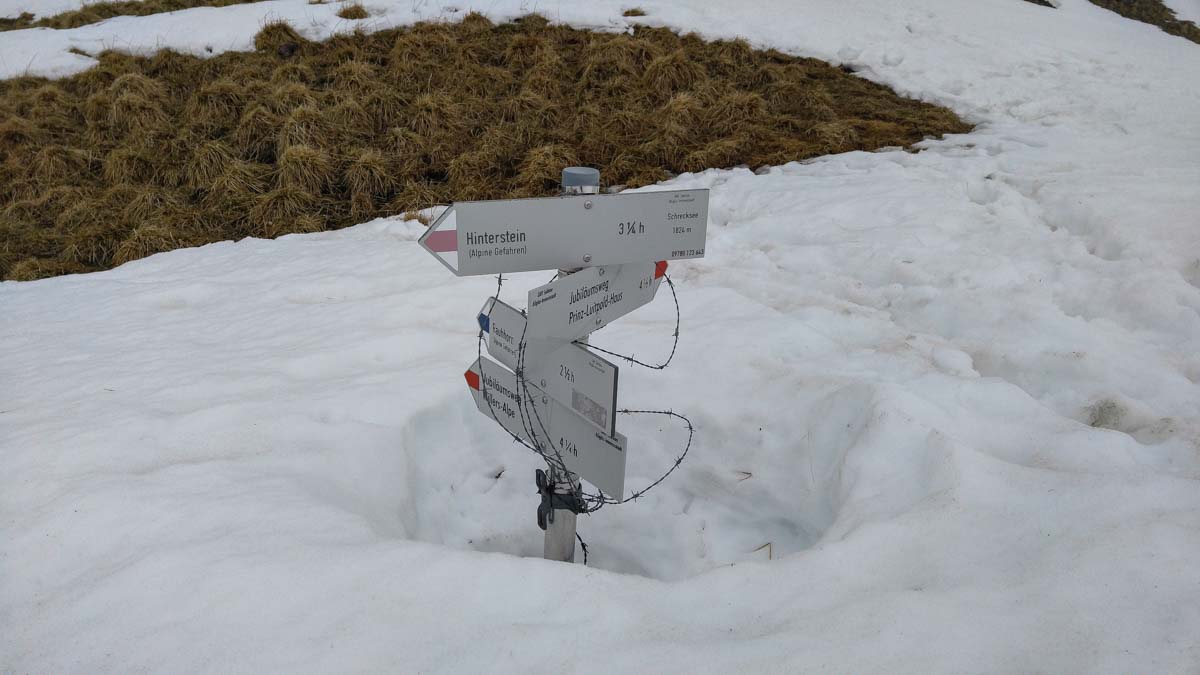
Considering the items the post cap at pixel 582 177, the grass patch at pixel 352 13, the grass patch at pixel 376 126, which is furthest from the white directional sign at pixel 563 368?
the grass patch at pixel 352 13

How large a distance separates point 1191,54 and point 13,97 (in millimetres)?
17079

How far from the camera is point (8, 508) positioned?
3.03 meters

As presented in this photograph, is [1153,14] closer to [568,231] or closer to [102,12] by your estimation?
[568,231]

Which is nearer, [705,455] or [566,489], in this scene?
[566,489]

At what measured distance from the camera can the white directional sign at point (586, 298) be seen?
2.44 meters

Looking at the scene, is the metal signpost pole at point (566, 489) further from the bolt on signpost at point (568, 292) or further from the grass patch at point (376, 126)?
the grass patch at point (376, 126)

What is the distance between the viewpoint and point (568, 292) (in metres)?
2.49

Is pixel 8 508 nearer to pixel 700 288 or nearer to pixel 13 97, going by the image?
pixel 700 288

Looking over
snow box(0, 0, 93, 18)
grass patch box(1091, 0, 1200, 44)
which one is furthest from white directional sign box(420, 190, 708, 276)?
snow box(0, 0, 93, 18)

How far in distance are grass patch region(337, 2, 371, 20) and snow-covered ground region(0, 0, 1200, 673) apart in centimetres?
633

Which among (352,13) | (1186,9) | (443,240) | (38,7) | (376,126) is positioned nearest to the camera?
(443,240)

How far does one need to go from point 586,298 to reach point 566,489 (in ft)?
2.46

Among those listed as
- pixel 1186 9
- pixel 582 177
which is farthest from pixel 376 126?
pixel 1186 9

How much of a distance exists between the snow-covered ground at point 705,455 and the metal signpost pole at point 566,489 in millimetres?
320
